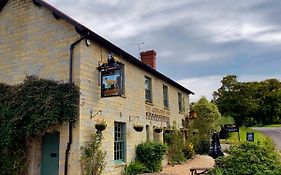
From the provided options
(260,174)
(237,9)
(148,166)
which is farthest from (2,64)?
(260,174)

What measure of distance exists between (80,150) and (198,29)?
22.7ft

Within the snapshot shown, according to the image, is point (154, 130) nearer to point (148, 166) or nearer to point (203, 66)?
point (148, 166)

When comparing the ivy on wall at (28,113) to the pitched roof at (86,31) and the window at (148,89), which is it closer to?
the pitched roof at (86,31)

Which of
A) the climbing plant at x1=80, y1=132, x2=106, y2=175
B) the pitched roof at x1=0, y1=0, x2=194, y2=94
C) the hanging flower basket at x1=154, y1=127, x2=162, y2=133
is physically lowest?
the climbing plant at x1=80, y1=132, x2=106, y2=175

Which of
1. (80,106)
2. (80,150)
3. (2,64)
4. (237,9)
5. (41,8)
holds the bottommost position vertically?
(80,150)

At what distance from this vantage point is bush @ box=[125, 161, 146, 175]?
13710mm

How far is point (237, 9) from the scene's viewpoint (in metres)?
10.6

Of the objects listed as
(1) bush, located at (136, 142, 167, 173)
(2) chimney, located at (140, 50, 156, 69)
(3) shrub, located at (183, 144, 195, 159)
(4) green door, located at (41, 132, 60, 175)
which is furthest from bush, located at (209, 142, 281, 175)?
(2) chimney, located at (140, 50, 156, 69)

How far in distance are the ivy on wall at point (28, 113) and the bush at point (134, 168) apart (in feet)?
13.4

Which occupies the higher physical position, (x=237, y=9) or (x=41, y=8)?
(x=41, y=8)

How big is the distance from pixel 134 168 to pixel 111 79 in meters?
4.51

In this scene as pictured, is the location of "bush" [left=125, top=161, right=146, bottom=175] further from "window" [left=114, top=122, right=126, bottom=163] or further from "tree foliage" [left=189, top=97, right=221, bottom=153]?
"tree foliage" [left=189, top=97, right=221, bottom=153]

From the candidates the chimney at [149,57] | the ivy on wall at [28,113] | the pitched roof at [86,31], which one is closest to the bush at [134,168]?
the ivy on wall at [28,113]

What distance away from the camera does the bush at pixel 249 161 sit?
8.16 m
